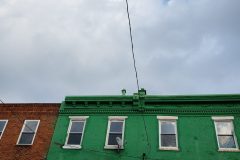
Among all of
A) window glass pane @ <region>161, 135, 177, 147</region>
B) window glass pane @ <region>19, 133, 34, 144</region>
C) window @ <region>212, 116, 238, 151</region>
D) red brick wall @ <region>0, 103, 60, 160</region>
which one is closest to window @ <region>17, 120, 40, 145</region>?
window glass pane @ <region>19, 133, 34, 144</region>

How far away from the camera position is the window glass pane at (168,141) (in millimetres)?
17609

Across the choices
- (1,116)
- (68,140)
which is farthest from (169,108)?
(1,116)

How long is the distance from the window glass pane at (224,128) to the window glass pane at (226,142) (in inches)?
11.9

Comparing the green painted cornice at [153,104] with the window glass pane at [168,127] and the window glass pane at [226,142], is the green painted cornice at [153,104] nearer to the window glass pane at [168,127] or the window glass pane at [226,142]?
the window glass pane at [168,127]

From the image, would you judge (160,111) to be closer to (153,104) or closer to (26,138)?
(153,104)

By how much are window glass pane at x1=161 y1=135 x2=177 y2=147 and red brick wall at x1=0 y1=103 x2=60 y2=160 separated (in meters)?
6.90

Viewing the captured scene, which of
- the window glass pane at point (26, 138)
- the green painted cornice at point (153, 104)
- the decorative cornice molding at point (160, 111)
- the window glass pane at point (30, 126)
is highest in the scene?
the green painted cornice at point (153, 104)

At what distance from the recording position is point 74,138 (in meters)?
18.9

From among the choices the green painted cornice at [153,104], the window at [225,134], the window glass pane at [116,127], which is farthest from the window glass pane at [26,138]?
the window at [225,134]

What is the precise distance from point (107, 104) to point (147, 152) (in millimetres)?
4257

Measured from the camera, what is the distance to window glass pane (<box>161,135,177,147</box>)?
57.8 ft

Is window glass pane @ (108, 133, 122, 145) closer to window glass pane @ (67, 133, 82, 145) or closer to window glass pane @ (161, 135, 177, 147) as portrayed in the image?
window glass pane @ (67, 133, 82, 145)

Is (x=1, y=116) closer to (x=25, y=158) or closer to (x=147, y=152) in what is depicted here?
(x=25, y=158)

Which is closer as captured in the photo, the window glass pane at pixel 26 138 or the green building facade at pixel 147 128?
the green building facade at pixel 147 128
